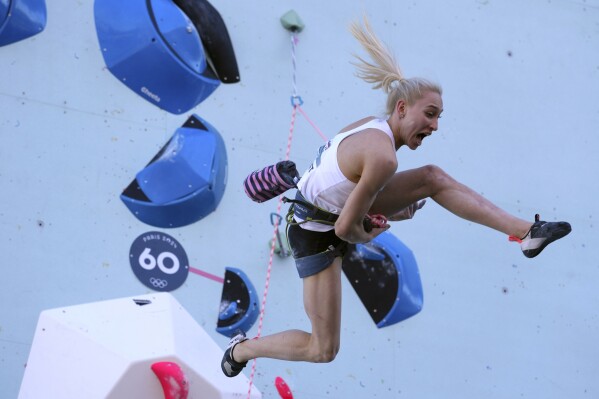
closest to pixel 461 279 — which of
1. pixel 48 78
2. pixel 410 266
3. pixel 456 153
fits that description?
pixel 410 266

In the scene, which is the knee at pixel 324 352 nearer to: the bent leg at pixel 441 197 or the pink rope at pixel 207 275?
the bent leg at pixel 441 197

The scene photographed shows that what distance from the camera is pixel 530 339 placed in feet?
17.9

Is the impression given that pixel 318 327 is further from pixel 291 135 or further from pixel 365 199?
pixel 291 135

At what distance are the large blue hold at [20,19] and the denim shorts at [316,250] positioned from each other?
1895mm

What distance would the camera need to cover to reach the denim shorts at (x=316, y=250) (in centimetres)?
346

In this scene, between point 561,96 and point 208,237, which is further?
point 561,96

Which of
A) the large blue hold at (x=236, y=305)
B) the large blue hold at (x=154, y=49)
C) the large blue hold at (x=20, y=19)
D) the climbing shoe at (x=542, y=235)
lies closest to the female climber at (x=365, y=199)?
the climbing shoe at (x=542, y=235)

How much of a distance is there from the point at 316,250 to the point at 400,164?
200 centimetres

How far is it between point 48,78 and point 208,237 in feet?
3.37

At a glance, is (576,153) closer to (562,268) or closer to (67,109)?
(562,268)

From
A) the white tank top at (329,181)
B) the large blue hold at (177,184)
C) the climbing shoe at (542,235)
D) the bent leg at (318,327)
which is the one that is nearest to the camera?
the climbing shoe at (542,235)

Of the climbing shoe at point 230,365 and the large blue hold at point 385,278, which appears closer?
the climbing shoe at point 230,365

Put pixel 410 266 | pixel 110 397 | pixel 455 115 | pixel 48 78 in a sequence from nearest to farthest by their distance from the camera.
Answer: pixel 110 397 → pixel 48 78 → pixel 410 266 → pixel 455 115

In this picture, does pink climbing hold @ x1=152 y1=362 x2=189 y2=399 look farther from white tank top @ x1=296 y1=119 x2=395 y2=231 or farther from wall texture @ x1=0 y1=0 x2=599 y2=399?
wall texture @ x1=0 y1=0 x2=599 y2=399
